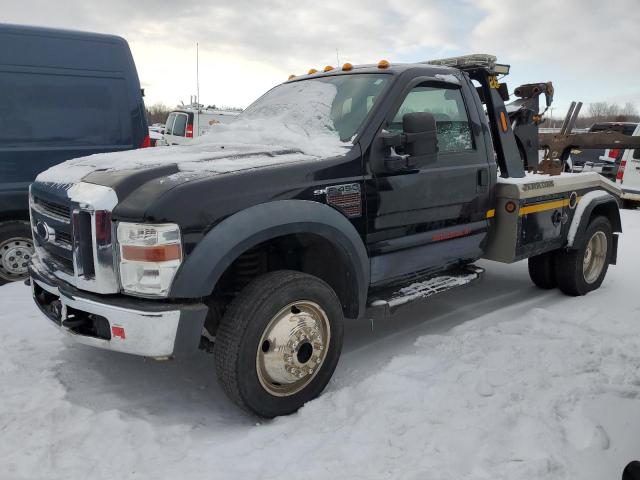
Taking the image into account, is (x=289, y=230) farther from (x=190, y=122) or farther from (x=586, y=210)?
(x=190, y=122)

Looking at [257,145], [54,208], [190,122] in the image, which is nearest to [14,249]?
[54,208]

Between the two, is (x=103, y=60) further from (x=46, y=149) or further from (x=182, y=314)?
(x=182, y=314)

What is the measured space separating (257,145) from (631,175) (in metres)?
9.65

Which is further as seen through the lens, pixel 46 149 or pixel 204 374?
pixel 46 149

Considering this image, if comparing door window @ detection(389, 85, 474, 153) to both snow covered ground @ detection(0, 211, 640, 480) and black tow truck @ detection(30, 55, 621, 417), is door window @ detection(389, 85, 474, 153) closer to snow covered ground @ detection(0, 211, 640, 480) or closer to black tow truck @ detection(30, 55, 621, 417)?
black tow truck @ detection(30, 55, 621, 417)

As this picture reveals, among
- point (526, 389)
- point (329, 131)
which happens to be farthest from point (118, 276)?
point (526, 389)

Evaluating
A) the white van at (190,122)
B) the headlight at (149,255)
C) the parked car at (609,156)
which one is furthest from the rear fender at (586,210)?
the white van at (190,122)

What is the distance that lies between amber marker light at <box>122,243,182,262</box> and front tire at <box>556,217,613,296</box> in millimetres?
4041

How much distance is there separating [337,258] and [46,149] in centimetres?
351

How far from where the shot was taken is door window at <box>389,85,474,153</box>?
393 centimetres

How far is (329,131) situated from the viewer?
3619 mm

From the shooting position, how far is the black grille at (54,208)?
3000 mm

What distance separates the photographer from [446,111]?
4.20 m

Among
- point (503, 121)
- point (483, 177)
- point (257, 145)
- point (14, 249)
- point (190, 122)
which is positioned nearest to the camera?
point (257, 145)
